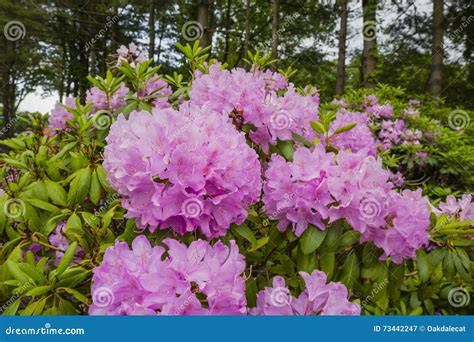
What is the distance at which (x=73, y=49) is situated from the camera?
54.7 ft

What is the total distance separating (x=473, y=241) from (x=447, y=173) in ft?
12.7

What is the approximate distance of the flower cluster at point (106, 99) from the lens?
2354mm

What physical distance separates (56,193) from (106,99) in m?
0.71

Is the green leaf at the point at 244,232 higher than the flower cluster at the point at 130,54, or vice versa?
the flower cluster at the point at 130,54

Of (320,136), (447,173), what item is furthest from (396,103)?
(320,136)

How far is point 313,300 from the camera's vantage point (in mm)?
1355
